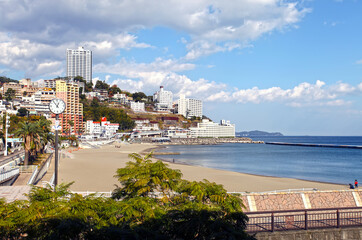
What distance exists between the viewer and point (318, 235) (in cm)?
1027

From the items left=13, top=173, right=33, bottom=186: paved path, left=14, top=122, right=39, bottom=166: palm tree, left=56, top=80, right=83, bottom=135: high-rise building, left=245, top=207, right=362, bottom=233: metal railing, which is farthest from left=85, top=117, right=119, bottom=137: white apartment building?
left=245, top=207, right=362, bottom=233: metal railing

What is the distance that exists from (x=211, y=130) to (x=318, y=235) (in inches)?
6912

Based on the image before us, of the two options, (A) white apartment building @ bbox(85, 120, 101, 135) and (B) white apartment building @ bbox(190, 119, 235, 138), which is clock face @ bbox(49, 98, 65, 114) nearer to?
(A) white apartment building @ bbox(85, 120, 101, 135)

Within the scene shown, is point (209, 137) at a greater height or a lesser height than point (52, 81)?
lesser

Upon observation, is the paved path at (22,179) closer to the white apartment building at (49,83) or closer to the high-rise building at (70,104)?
the high-rise building at (70,104)

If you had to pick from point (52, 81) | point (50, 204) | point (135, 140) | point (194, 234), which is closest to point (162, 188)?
point (194, 234)

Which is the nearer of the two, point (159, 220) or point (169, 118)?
point (159, 220)

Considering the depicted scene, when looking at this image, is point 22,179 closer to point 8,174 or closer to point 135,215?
point 8,174

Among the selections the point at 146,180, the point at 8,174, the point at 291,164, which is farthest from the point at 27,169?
the point at 291,164

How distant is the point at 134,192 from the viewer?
353 inches

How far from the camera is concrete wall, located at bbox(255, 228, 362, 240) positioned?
9914mm

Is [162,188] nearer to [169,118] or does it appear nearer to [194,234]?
[194,234]

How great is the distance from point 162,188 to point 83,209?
2801 millimetres

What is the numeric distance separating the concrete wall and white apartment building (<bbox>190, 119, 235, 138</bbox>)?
539 ft
